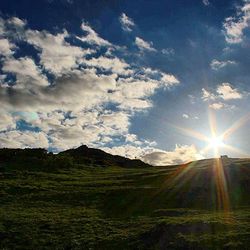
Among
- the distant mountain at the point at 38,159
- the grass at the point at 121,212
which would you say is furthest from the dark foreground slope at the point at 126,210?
the distant mountain at the point at 38,159

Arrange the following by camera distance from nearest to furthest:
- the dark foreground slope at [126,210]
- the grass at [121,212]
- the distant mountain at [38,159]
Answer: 1. the grass at [121,212]
2. the dark foreground slope at [126,210]
3. the distant mountain at [38,159]

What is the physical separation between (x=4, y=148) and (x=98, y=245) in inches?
3920

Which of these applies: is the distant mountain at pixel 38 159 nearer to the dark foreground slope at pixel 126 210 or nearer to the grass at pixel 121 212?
the dark foreground slope at pixel 126 210

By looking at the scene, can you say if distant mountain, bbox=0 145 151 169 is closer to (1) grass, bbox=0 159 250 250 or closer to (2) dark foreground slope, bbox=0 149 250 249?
(2) dark foreground slope, bbox=0 149 250 249

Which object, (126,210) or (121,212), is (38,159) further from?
(121,212)

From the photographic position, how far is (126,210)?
59.8 metres

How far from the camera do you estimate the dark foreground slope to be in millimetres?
42031

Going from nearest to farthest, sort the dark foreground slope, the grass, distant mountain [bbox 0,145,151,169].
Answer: the grass < the dark foreground slope < distant mountain [bbox 0,145,151,169]

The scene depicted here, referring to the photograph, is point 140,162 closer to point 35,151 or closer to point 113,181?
point 35,151

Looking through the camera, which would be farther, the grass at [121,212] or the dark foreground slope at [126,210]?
the dark foreground slope at [126,210]

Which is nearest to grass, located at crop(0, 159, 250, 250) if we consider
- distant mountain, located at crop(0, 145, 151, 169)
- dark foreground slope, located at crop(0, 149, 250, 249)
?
dark foreground slope, located at crop(0, 149, 250, 249)

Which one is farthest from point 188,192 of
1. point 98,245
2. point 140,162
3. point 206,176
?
point 140,162

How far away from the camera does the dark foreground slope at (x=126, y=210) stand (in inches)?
1655

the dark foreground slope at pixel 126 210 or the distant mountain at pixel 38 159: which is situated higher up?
the distant mountain at pixel 38 159
